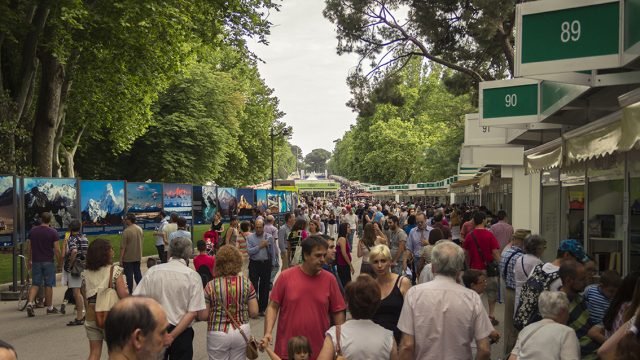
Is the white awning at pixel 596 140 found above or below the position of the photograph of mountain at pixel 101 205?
above

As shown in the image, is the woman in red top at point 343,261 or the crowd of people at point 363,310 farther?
the woman in red top at point 343,261

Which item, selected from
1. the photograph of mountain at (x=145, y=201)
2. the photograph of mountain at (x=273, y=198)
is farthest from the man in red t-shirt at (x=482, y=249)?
the photograph of mountain at (x=273, y=198)

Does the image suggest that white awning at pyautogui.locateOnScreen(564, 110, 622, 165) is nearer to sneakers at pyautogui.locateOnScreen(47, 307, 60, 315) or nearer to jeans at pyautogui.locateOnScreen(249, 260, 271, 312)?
jeans at pyautogui.locateOnScreen(249, 260, 271, 312)

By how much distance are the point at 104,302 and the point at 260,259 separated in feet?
19.9

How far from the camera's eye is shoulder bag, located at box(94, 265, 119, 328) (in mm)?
→ 6793

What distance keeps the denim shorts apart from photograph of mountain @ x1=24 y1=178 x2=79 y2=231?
87.5 inches

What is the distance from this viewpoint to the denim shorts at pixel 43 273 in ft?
43.8

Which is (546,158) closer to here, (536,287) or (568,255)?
(568,255)

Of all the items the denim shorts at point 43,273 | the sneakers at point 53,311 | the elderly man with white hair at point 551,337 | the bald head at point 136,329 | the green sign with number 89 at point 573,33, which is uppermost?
the green sign with number 89 at point 573,33

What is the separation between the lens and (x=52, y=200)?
1709cm

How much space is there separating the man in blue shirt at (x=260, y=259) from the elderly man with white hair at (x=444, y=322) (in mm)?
8054

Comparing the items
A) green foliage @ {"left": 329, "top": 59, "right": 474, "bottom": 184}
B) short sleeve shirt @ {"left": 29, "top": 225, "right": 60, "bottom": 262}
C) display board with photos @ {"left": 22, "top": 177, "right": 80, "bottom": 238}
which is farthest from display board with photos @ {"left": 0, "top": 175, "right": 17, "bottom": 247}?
green foliage @ {"left": 329, "top": 59, "right": 474, "bottom": 184}

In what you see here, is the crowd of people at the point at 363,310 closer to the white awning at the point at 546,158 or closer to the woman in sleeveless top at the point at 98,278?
the woman in sleeveless top at the point at 98,278

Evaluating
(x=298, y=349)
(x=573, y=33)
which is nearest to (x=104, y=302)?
(x=298, y=349)
